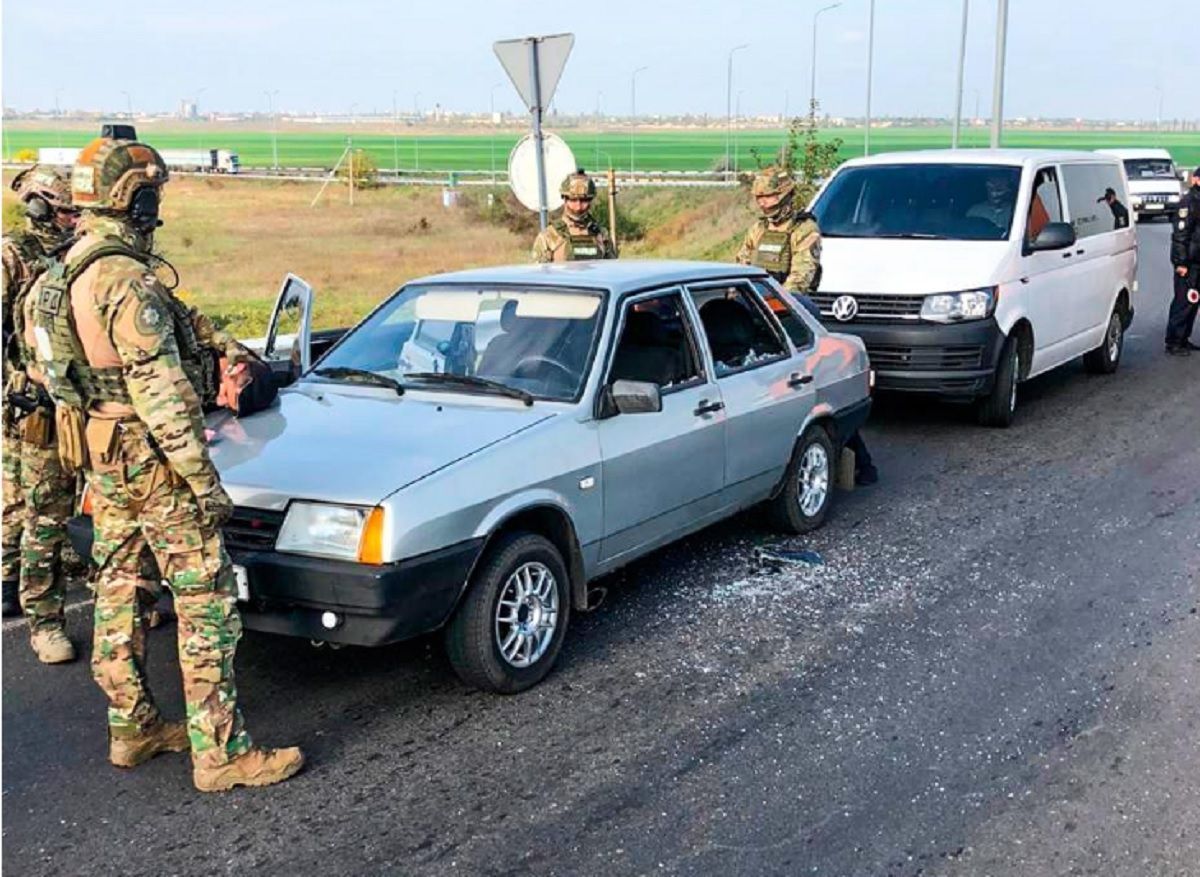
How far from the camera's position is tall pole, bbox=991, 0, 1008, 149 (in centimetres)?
1859

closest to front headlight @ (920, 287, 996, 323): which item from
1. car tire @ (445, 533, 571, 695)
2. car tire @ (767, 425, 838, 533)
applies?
car tire @ (767, 425, 838, 533)

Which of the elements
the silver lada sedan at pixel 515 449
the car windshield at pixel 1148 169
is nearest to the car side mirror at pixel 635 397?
the silver lada sedan at pixel 515 449

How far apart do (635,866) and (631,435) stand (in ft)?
6.99

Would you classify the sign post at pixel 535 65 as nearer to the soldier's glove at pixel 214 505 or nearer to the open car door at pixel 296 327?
the open car door at pixel 296 327

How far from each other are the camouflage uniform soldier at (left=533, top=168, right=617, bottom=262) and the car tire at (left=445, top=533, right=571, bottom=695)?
14.5ft

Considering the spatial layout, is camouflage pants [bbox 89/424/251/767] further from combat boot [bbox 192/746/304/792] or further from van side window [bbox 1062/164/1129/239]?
van side window [bbox 1062/164/1129/239]

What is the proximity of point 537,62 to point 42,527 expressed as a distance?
5.85 meters

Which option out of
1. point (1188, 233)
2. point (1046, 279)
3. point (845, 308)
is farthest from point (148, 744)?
point (1188, 233)

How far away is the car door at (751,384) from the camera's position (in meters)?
6.16

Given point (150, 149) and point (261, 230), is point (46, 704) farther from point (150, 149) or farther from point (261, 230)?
point (261, 230)

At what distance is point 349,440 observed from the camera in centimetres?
487

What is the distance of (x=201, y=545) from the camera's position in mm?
4047

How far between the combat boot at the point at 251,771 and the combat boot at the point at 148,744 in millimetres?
196

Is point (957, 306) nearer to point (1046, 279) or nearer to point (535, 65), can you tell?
point (1046, 279)
